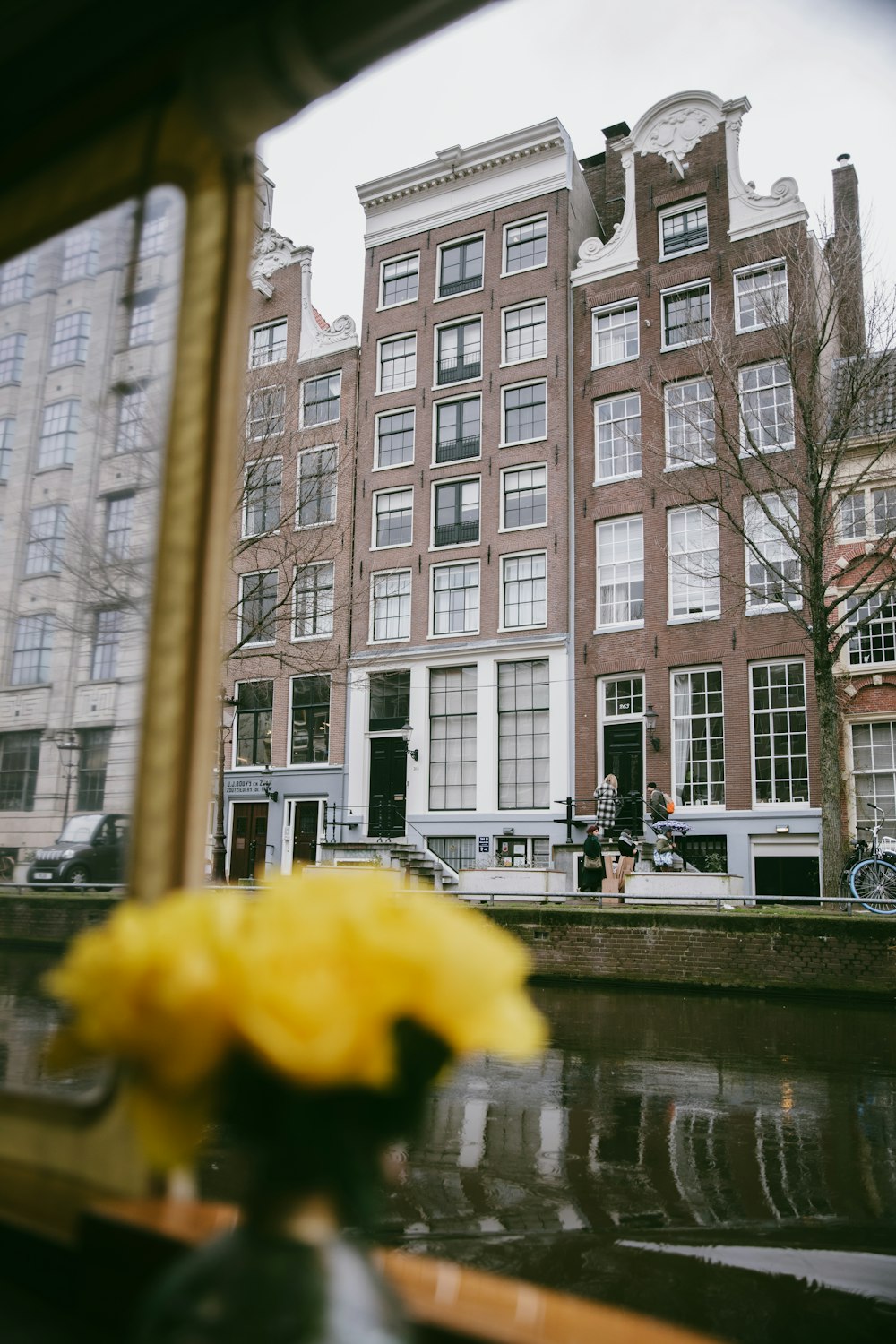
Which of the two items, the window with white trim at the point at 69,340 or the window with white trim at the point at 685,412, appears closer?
the window with white trim at the point at 69,340

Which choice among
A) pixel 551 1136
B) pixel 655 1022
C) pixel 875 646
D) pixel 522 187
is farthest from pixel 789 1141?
pixel 522 187

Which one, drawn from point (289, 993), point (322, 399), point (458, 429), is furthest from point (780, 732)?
point (289, 993)

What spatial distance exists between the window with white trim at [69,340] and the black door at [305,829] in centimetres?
1825

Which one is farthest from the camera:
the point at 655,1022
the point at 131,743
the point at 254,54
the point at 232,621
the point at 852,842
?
the point at 232,621

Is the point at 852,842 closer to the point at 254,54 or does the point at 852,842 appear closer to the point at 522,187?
the point at 522,187

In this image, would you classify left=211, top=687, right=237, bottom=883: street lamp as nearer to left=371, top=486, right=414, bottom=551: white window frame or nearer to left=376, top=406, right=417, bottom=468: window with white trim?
left=371, top=486, right=414, bottom=551: white window frame

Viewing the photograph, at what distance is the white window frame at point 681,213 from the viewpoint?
18.2 m

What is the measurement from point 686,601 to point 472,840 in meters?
5.91

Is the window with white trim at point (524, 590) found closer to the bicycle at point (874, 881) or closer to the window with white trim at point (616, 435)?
the window with white trim at point (616, 435)

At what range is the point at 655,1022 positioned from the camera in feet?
27.2

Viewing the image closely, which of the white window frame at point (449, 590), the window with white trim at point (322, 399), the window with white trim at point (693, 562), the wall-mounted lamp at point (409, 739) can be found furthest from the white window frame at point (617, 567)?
the window with white trim at point (322, 399)

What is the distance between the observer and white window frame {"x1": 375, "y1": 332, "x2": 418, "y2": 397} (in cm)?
2069

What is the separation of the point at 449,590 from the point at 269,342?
24.9 ft

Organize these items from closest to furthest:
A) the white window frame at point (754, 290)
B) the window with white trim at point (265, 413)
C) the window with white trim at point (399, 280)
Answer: the white window frame at point (754, 290), the window with white trim at point (265, 413), the window with white trim at point (399, 280)
